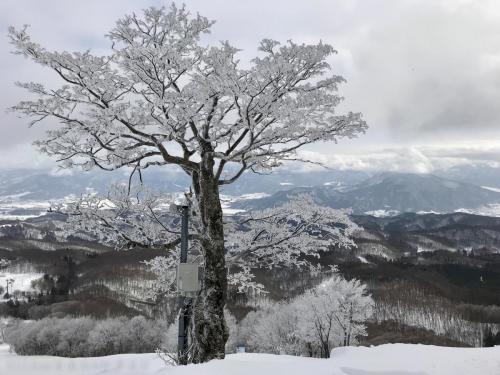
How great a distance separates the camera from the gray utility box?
28.2 feet

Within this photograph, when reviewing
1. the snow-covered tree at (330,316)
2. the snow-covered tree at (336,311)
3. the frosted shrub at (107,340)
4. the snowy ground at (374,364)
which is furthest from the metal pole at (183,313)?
the frosted shrub at (107,340)

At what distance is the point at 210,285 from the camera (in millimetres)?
9383

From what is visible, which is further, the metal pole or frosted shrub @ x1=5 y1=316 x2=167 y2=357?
frosted shrub @ x1=5 y1=316 x2=167 y2=357

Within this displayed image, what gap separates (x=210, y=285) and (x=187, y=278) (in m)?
0.88

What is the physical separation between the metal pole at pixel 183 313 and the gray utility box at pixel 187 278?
1.64 feet

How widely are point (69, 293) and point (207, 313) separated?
594ft

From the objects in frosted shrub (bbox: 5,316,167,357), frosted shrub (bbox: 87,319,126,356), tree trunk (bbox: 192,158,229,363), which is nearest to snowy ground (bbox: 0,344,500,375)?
tree trunk (bbox: 192,158,229,363)

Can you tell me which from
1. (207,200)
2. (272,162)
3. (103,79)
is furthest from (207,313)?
(103,79)

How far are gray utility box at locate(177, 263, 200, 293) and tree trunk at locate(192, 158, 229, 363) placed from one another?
76 cm

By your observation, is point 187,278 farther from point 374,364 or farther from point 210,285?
point 374,364

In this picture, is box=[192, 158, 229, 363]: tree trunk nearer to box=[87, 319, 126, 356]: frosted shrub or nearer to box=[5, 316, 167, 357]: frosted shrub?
box=[5, 316, 167, 357]: frosted shrub

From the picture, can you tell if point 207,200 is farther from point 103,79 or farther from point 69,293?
point 69,293

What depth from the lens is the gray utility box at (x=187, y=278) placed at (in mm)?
8594

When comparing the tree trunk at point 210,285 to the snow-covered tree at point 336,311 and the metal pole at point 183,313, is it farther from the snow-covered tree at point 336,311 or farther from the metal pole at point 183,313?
the snow-covered tree at point 336,311
